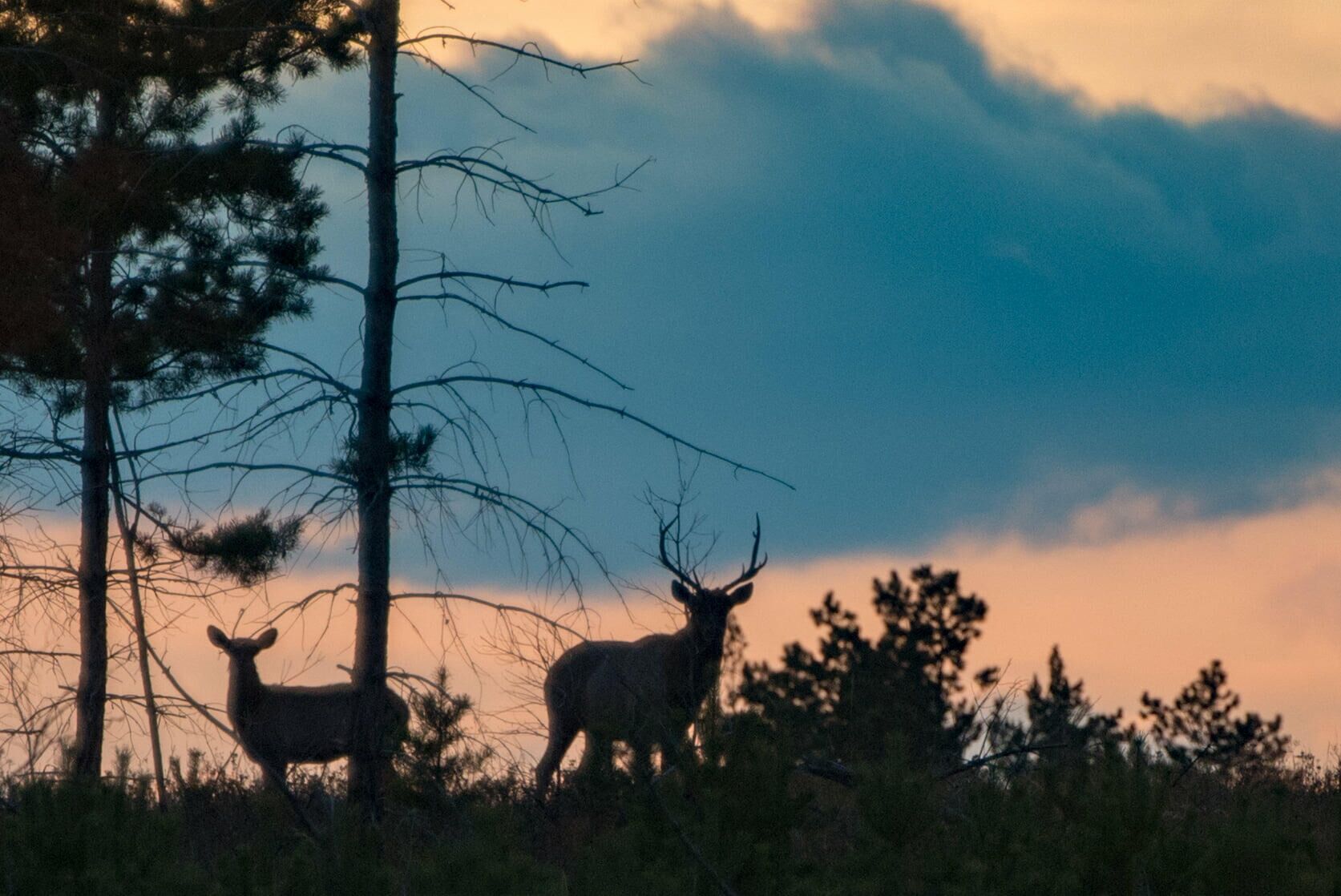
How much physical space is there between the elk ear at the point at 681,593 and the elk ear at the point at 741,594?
37 centimetres

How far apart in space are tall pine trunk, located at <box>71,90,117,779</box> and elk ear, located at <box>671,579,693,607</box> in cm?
772

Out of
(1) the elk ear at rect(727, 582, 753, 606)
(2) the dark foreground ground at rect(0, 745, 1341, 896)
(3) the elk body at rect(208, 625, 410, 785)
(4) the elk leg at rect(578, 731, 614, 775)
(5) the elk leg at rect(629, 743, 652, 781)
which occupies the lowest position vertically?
(2) the dark foreground ground at rect(0, 745, 1341, 896)

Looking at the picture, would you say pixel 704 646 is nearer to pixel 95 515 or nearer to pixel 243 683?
pixel 243 683

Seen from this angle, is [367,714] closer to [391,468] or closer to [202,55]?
[391,468]

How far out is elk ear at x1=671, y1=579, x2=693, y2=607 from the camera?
12.6 meters

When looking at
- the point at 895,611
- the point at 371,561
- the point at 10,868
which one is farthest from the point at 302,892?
the point at 895,611

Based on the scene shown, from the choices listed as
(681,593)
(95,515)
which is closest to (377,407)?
(681,593)

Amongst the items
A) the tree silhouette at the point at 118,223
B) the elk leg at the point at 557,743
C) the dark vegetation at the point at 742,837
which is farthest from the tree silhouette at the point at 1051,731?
the tree silhouette at the point at 118,223

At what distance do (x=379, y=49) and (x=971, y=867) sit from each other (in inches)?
407

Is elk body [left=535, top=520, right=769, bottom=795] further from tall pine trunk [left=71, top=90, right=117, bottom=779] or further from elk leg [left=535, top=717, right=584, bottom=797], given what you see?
tall pine trunk [left=71, top=90, right=117, bottom=779]

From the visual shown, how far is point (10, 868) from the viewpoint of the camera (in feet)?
19.5

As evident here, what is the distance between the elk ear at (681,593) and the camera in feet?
41.2

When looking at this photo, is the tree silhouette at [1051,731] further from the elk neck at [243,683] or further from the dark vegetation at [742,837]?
the elk neck at [243,683]

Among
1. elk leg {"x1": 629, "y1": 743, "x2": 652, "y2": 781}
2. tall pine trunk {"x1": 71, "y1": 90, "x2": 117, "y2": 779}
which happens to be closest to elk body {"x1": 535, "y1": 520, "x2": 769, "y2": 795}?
elk leg {"x1": 629, "y1": 743, "x2": 652, "y2": 781}
